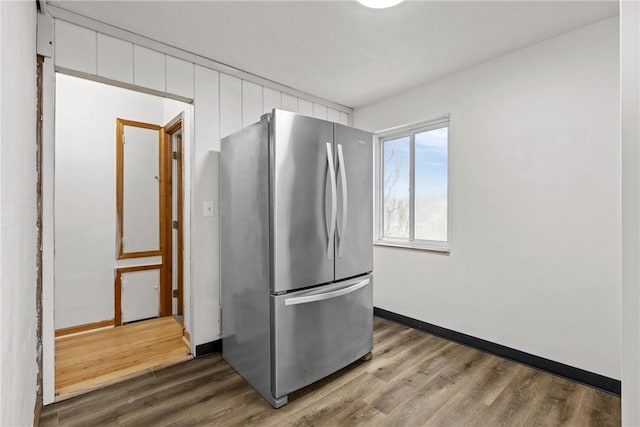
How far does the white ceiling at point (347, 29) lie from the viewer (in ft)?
6.11

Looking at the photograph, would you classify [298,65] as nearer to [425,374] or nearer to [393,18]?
[393,18]

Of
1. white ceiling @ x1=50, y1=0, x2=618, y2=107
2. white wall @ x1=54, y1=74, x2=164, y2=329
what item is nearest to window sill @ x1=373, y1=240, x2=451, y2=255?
white ceiling @ x1=50, y1=0, x2=618, y2=107

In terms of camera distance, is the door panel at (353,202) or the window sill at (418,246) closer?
the door panel at (353,202)

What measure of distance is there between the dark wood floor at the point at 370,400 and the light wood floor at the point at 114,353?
0.14 meters

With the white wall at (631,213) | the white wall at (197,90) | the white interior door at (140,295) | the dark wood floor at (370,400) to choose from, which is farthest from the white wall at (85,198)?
the white wall at (631,213)

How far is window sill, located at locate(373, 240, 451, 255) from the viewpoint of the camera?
2.86m

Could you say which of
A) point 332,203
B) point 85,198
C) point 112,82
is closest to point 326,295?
point 332,203

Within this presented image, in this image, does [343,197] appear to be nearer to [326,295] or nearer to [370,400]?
[326,295]

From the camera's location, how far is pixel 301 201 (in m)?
2.00

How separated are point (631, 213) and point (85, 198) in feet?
12.3

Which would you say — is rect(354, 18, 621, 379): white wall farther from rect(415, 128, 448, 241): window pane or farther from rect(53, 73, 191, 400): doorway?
rect(53, 73, 191, 400): doorway

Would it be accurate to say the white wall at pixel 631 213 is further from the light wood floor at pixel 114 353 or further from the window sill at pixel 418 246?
the light wood floor at pixel 114 353

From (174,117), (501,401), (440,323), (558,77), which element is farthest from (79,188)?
(558,77)

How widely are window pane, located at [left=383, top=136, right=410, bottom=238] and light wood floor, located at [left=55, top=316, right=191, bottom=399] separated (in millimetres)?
2359
